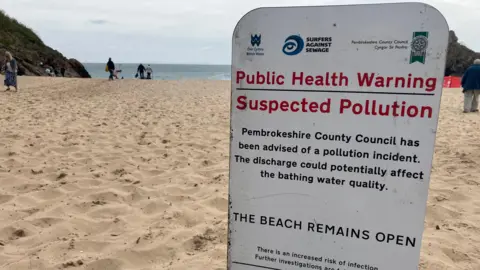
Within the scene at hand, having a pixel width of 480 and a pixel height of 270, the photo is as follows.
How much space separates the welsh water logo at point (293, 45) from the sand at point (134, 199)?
69.1 inches

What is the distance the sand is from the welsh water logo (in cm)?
175

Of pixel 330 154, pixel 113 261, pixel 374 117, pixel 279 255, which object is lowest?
pixel 113 261

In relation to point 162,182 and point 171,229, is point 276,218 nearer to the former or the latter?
point 171,229

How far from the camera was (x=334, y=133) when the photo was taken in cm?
164

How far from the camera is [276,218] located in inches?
70.0

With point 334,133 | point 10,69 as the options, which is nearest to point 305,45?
point 334,133

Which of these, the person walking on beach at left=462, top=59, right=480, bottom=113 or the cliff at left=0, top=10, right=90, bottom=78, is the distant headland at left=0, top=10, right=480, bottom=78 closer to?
the cliff at left=0, top=10, right=90, bottom=78

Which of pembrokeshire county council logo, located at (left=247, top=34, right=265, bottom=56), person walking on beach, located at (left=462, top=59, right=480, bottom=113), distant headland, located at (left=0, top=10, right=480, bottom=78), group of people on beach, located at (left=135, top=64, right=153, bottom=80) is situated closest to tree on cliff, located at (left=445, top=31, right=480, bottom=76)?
distant headland, located at (left=0, top=10, right=480, bottom=78)

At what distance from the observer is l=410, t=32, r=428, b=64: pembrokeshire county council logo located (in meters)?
1.47

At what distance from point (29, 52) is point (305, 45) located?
118ft

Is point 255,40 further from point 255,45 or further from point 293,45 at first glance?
point 293,45

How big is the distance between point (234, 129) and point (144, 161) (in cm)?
363

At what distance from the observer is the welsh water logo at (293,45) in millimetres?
1642

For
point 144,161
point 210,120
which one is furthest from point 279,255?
point 210,120
